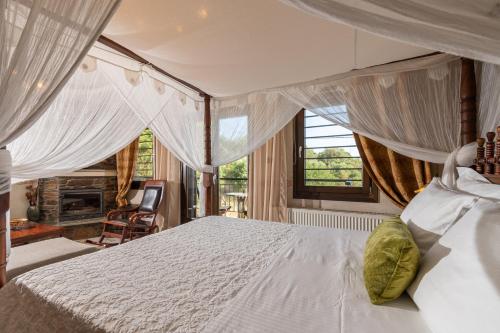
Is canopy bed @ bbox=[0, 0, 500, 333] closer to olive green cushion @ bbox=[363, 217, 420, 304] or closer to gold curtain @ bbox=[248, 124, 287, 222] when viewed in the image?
olive green cushion @ bbox=[363, 217, 420, 304]

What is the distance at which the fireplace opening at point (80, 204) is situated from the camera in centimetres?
454

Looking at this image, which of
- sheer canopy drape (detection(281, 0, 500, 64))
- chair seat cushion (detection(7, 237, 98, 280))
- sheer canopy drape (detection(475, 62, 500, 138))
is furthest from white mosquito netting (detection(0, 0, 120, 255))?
sheer canopy drape (detection(475, 62, 500, 138))

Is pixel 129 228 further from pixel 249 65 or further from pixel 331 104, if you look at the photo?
pixel 331 104

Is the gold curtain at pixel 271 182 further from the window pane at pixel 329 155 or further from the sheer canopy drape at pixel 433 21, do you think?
the sheer canopy drape at pixel 433 21

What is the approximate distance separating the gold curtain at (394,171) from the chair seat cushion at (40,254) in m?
3.14

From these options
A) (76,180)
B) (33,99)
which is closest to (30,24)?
(33,99)

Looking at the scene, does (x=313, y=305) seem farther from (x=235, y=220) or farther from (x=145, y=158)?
(x=145, y=158)

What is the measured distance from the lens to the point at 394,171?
8.75 feet

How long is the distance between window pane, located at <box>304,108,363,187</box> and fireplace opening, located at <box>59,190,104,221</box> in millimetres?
4297

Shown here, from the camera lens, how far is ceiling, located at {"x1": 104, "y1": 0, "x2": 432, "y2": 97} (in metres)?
1.53

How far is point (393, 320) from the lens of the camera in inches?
32.5

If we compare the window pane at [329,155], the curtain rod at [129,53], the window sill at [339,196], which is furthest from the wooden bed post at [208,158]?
the window pane at [329,155]

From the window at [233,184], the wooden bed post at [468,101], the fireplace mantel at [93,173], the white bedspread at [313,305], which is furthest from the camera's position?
the fireplace mantel at [93,173]

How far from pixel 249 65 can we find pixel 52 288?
212cm
